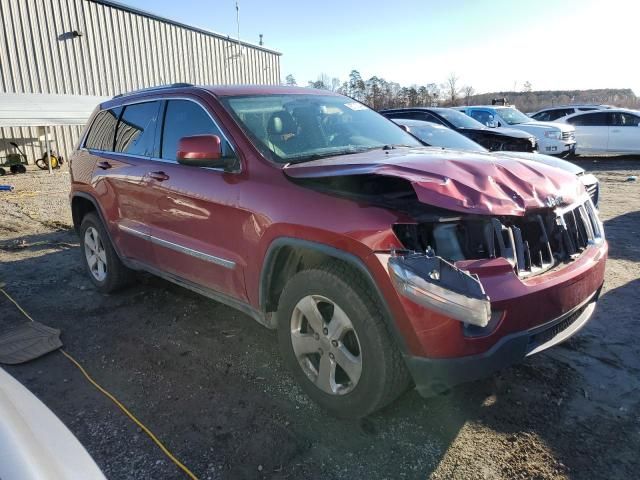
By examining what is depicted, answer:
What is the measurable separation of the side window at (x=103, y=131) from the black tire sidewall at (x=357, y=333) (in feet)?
9.28

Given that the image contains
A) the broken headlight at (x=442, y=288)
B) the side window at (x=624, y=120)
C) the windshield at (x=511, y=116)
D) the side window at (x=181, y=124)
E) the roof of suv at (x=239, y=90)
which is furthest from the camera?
the side window at (x=624, y=120)

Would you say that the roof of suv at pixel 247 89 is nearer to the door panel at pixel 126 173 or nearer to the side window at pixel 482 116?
the door panel at pixel 126 173

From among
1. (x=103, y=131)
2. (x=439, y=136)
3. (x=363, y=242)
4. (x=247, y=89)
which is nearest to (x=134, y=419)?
(x=363, y=242)

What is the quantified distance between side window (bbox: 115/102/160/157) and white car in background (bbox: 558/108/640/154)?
15.5 m

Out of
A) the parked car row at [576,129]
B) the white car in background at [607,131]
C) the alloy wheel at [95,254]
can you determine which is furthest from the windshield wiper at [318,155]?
the white car in background at [607,131]

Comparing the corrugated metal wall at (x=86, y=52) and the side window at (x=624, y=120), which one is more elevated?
the corrugated metal wall at (x=86, y=52)

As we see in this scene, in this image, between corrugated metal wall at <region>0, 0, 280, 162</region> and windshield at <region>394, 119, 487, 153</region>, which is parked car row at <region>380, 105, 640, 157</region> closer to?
windshield at <region>394, 119, 487, 153</region>

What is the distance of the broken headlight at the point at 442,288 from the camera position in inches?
82.2

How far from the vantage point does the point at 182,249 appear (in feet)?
11.7

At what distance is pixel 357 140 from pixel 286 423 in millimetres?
1994

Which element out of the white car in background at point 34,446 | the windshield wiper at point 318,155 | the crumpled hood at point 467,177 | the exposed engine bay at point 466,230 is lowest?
the white car in background at point 34,446

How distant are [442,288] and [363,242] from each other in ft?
1.47

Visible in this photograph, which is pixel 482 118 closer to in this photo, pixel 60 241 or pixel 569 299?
pixel 60 241

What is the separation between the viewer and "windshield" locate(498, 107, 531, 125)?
14758 millimetres
